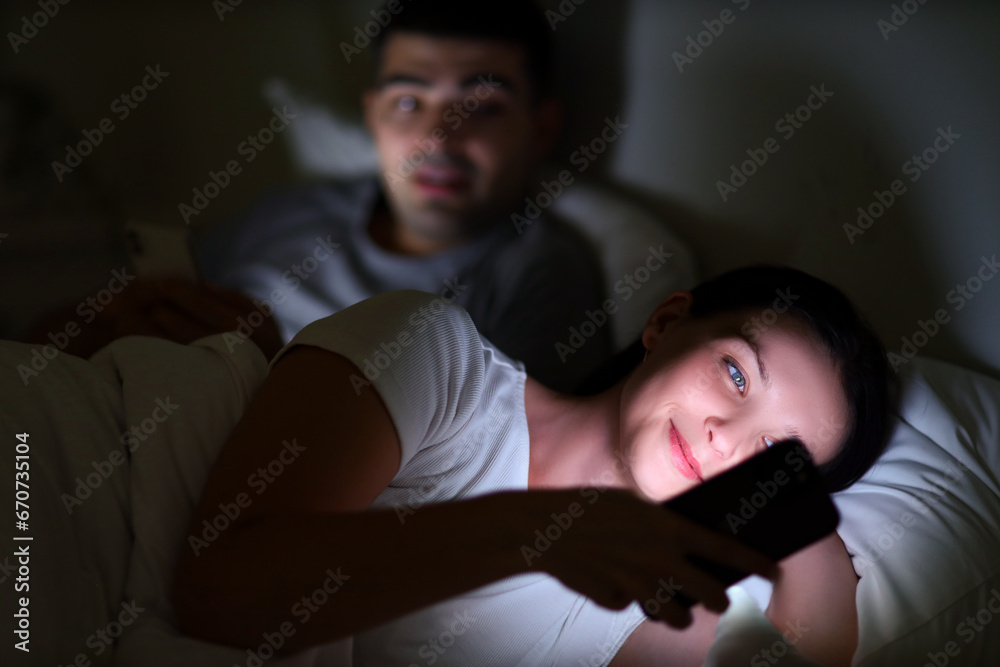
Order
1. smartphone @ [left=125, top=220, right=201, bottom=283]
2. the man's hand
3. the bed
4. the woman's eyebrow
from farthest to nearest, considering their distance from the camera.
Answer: smartphone @ [left=125, top=220, right=201, bottom=283]
the man's hand
the woman's eyebrow
the bed

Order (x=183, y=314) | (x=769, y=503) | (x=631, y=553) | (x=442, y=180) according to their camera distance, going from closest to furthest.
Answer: (x=631, y=553)
(x=769, y=503)
(x=183, y=314)
(x=442, y=180)

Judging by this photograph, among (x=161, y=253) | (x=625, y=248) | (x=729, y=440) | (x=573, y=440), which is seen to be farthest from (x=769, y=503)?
(x=161, y=253)

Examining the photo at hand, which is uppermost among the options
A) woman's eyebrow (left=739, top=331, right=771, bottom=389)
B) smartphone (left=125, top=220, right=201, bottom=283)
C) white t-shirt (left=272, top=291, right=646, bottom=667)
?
woman's eyebrow (left=739, top=331, right=771, bottom=389)

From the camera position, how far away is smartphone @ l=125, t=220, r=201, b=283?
3.29 ft

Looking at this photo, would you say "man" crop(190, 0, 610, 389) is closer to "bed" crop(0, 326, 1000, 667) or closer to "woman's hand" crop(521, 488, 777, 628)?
"bed" crop(0, 326, 1000, 667)

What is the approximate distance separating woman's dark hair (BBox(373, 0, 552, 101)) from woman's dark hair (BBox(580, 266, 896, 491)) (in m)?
0.61

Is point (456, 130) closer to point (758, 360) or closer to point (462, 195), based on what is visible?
point (462, 195)

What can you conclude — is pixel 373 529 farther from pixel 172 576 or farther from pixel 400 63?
pixel 400 63

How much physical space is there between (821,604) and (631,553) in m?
0.39

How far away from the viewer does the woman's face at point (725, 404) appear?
2.02 feet

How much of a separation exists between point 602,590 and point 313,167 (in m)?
1.33

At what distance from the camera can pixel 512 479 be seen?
2.29 ft

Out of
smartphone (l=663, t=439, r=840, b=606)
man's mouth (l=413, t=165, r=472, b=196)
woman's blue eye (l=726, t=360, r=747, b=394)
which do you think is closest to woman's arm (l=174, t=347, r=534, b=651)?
smartphone (l=663, t=439, r=840, b=606)

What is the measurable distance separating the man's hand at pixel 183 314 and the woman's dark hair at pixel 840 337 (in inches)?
21.5
